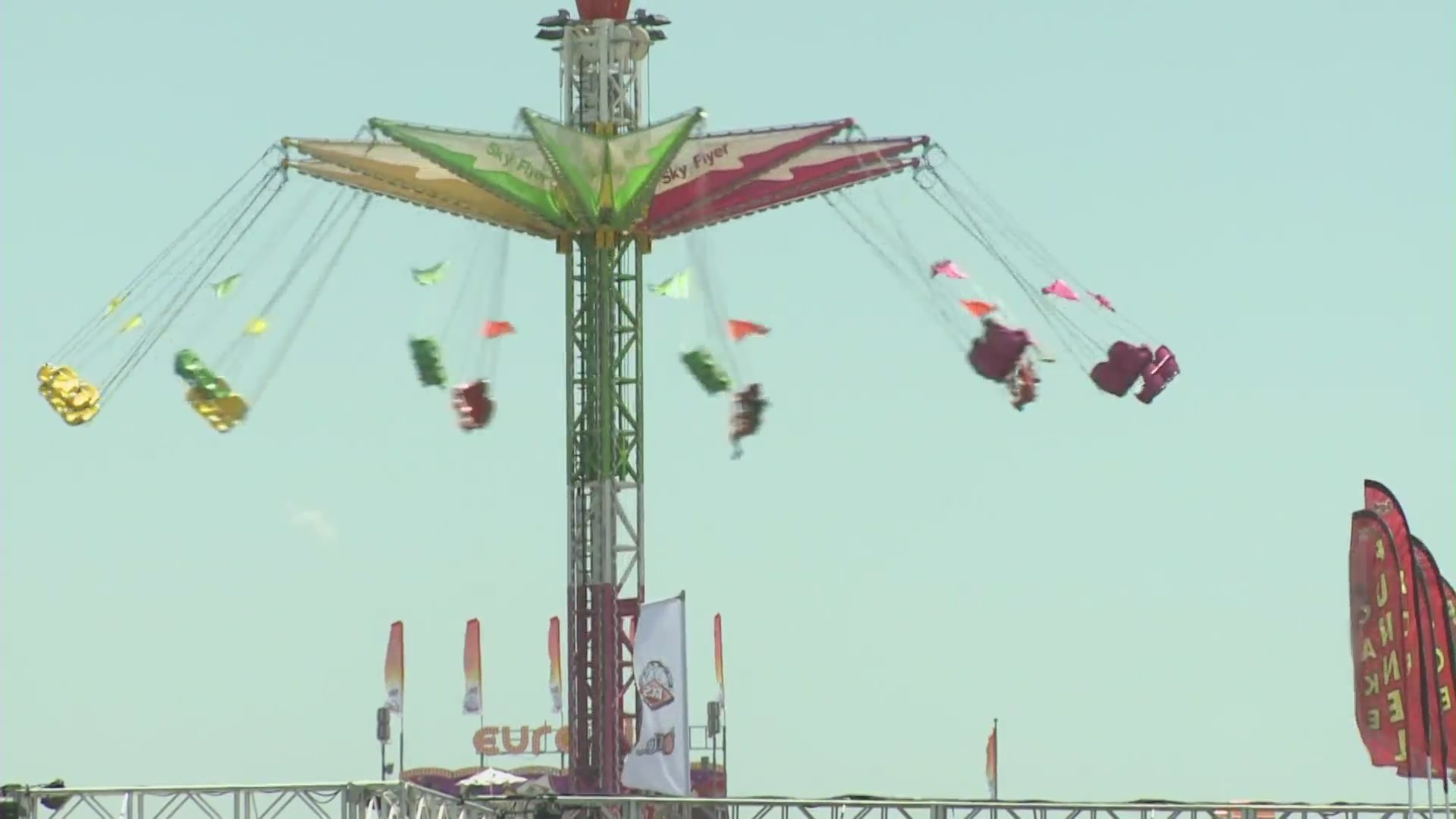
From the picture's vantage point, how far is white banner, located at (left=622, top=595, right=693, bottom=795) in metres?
77.3

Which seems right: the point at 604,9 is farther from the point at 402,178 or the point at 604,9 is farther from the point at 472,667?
the point at 472,667

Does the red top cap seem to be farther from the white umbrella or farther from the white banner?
the white umbrella

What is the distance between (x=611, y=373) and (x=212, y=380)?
10.2 m

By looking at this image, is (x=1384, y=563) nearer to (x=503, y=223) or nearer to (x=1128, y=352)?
(x=1128, y=352)

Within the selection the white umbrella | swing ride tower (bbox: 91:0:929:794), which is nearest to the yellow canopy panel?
swing ride tower (bbox: 91:0:929:794)

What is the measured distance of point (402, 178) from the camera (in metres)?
81.6

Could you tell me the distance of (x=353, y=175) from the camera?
8181 cm

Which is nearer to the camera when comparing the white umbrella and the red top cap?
the red top cap

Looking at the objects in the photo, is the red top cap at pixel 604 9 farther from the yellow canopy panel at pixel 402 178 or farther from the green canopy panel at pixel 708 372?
the green canopy panel at pixel 708 372

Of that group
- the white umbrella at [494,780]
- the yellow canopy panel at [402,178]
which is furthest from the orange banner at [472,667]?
the yellow canopy panel at [402,178]

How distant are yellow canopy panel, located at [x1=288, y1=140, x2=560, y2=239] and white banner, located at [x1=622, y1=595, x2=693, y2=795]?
9886mm

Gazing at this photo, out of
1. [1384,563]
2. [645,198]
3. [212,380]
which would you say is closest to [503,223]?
[645,198]

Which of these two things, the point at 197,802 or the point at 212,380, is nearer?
the point at 197,802

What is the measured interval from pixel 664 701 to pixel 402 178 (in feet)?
40.2
